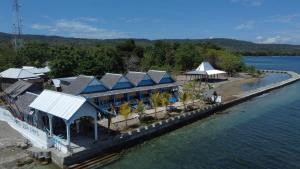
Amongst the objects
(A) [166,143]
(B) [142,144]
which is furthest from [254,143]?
(B) [142,144]

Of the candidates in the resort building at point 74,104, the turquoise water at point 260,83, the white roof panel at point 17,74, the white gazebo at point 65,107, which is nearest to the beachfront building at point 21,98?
the resort building at point 74,104

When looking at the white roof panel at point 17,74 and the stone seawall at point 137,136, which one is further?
the white roof panel at point 17,74

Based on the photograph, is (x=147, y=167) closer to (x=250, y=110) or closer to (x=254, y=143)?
(x=254, y=143)

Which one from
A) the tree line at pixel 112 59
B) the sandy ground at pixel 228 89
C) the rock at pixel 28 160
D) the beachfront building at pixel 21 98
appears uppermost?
the tree line at pixel 112 59

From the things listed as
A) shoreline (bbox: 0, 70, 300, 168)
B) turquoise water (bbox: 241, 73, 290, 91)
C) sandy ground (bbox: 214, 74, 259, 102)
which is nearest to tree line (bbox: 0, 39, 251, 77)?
turquoise water (bbox: 241, 73, 290, 91)

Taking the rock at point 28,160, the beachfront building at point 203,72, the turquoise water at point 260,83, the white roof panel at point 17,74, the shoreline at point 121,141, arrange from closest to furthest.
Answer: the shoreline at point 121,141 < the rock at point 28,160 < the white roof panel at point 17,74 < the turquoise water at point 260,83 < the beachfront building at point 203,72

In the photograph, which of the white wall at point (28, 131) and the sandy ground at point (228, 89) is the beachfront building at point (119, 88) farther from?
the sandy ground at point (228, 89)

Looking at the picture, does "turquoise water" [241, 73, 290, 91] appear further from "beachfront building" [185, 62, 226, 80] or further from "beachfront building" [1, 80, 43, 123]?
"beachfront building" [1, 80, 43, 123]
